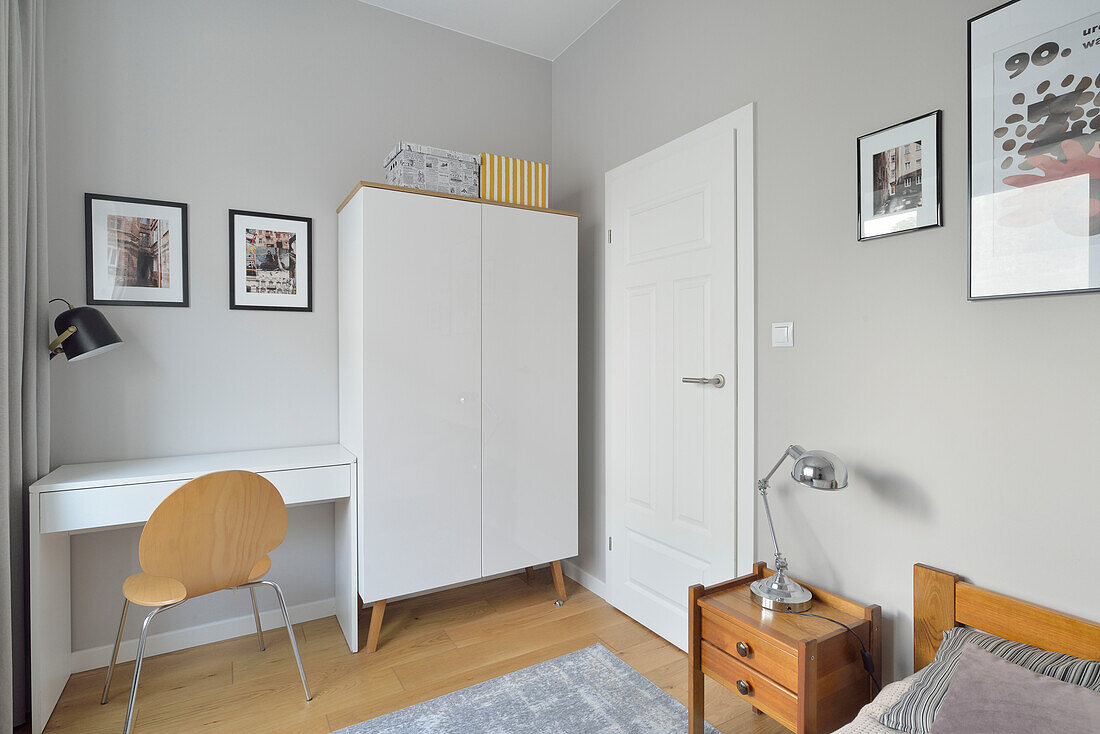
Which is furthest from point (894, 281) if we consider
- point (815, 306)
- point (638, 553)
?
point (638, 553)

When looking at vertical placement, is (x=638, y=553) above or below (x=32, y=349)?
below

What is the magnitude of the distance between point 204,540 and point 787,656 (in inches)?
69.1

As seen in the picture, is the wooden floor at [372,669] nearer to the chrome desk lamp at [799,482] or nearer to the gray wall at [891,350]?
the chrome desk lamp at [799,482]

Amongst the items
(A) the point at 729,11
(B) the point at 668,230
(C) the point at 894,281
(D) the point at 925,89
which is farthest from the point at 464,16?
(C) the point at 894,281

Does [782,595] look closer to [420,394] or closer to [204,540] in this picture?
[420,394]

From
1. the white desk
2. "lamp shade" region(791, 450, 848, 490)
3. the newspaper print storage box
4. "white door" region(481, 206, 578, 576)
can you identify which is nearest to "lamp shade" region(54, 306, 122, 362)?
the white desk

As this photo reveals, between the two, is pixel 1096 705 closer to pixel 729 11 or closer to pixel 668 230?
pixel 668 230

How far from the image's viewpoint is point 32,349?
197 centimetres

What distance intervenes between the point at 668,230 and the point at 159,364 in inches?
85.7

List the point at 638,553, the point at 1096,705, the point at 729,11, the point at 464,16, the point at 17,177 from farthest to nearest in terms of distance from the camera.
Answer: the point at 464,16 → the point at 638,553 → the point at 729,11 → the point at 17,177 → the point at 1096,705

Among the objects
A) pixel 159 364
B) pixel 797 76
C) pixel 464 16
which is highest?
pixel 464 16

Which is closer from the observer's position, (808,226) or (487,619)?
(808,226)

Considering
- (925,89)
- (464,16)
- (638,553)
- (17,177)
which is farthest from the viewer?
(464,16)

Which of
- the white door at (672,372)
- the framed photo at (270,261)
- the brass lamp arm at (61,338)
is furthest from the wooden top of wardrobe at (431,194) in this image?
the brass lamp arm at (61,338)
